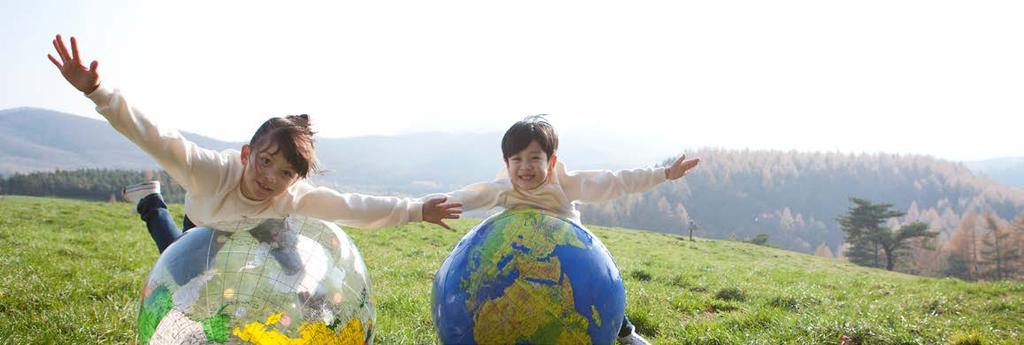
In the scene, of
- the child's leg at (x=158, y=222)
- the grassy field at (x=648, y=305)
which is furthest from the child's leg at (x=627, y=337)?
the child's leg at (x=158, y=222)

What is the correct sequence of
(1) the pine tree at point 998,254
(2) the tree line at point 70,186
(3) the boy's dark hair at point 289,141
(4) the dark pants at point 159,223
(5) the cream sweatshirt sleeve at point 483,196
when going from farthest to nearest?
(2) the tree line at point 70,186, (1) the pine tree at point 998,254, (4) the dark pants at point 159,223, (5) the cream sweatshirt sleeve at point 483,196, (3) the boy's dark hair at point 289,141

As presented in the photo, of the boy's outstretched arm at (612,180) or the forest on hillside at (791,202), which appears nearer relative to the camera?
the boy's outstretched arm at (612,180)

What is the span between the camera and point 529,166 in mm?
5297

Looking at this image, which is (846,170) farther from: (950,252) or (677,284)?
(677,284)

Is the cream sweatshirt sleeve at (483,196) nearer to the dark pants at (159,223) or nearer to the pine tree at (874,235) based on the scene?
the dark pants at (159,223)

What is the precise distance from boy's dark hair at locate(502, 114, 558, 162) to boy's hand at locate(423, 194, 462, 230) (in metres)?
0.69

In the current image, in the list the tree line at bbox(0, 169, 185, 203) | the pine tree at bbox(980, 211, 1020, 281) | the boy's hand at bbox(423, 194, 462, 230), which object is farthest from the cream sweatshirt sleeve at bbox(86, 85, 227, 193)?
the tree line at bbox(0, 169, 185, 203)

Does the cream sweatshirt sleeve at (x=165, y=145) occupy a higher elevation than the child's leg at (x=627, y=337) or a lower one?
higher

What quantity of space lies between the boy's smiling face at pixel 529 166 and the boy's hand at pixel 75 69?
3.22 meters

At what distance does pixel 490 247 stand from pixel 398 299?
11.8ft

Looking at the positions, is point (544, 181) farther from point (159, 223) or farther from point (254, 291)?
point (159, 223)

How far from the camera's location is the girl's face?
4.77 meters

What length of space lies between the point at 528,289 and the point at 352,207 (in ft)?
7.04

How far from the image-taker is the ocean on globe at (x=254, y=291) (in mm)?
3768
